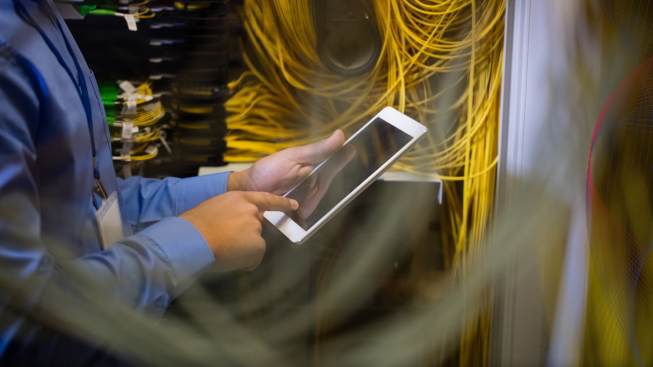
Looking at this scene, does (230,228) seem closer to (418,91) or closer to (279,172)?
(279,172)

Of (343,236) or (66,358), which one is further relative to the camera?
(343,236)

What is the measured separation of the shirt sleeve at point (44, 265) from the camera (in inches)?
14.6

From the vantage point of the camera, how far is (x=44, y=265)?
388 millimetres

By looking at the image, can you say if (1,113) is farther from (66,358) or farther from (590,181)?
(590,181)

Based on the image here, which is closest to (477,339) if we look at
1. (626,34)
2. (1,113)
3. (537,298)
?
(537,298)

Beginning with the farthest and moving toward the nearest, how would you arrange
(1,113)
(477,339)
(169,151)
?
(169,151) < (477,339) < (1,113)

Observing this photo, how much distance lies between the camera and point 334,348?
1.00 metres

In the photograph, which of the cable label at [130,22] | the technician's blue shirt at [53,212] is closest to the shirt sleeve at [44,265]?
the technician's blue shirt at [53,212]

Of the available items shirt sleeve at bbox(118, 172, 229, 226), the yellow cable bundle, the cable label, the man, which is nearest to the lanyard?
the man

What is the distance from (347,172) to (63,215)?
0.37 metres

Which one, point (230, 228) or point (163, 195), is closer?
point (230, 228)

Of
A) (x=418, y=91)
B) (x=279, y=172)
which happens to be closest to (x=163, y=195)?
(x=279, y=172)

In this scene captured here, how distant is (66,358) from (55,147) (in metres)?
0.20

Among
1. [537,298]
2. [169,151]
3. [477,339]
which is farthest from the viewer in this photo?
[169,151]
